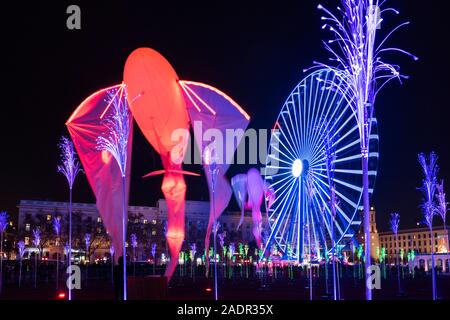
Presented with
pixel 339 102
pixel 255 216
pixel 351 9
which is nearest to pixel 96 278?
pixel 255 216

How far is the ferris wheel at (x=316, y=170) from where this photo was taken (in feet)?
108

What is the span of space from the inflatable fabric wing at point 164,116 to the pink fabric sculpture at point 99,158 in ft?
4.94

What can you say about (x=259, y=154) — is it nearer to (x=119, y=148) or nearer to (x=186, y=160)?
(x=186, y=160)

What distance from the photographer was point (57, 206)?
105250 mm

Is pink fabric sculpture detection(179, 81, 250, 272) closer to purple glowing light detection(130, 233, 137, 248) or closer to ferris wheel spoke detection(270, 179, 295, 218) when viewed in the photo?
ferris wheel spoke detection(270, 179, 295, 218)

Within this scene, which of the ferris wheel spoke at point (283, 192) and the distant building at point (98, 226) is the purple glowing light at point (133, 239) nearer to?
the distant building at point (98, 226)

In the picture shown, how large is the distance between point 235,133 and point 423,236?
112 metres

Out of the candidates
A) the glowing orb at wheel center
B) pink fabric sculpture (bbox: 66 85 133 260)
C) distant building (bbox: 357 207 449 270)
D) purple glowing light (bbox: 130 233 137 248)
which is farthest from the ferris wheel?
distant building (bbox: 357 207 449 270)

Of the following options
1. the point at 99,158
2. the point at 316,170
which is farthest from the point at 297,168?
the point at 99,158

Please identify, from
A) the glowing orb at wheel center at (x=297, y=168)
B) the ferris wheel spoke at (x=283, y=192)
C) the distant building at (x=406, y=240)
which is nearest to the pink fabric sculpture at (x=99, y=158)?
the glowing orb at wheel center at (x=297, y=168)

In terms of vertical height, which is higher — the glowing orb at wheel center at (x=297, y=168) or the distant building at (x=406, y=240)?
the glowing orb at wheel center at (x=297, y=168)

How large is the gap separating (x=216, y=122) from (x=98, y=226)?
62458mm

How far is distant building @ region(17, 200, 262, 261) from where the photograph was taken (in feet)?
274

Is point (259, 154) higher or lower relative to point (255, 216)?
higher
